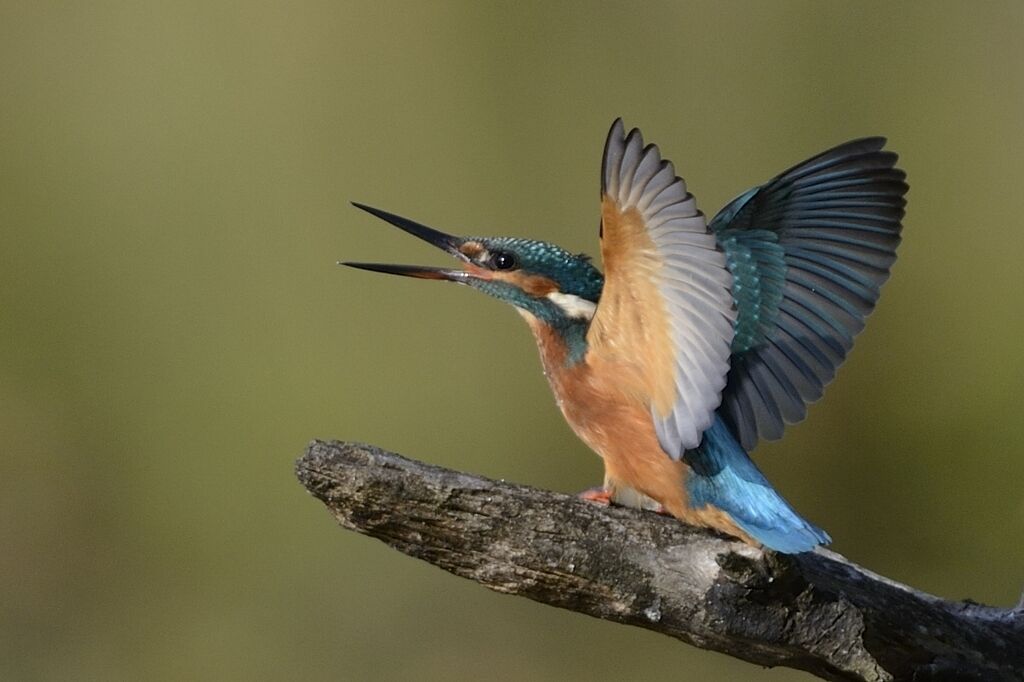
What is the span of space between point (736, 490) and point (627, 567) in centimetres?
18

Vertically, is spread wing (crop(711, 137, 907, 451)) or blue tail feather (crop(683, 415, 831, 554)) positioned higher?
spread wing (crop(711, 137, 907, 451))

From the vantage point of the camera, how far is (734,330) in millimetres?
1654

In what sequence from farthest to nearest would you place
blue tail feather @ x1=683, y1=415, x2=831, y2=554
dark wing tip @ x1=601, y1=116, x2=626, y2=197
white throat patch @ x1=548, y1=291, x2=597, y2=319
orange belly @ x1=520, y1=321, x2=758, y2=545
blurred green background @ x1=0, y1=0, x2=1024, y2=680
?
1. blurred green background @ x1=0, y1=0, x2=1024, y2=680
2. white throat patch @ x1=548, y1=291, x2=597, y2=319
3. orange belly @ x1=520, y1=321, x2=758, y2=545
4. blue tail feather @ x1=683, y1=415, x2=831, y2=554
5. dark wing tip @ x1=601, y1=116, x2=626, y2=197

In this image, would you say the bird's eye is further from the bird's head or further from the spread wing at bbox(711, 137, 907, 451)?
the spread wing at bbox(711, 137, 907, 451)

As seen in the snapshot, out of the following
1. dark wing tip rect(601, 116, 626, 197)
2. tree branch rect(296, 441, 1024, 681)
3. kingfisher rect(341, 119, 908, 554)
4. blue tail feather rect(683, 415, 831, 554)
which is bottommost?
tree branch rect(296, 441, 1024, 681)

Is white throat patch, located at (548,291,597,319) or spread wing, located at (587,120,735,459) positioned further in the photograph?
white throat patch, located at (548,291,597,319)

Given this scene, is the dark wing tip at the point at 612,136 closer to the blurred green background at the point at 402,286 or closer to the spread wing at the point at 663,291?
the spread wing at the point at 663,291

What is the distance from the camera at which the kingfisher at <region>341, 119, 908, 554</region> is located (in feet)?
5.37

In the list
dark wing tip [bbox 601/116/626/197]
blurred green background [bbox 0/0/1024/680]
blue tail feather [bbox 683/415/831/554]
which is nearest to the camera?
dark wing tip [bbox 601/116/626/197]

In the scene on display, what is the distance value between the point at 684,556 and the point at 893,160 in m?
0.59

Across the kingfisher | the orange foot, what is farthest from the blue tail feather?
the orange foot

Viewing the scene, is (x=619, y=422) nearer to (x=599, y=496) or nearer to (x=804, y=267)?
(x=599, y=496)

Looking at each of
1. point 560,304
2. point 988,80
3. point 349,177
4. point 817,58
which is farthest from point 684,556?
point 988,80

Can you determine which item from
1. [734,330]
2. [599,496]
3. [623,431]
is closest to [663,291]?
[734,330]
